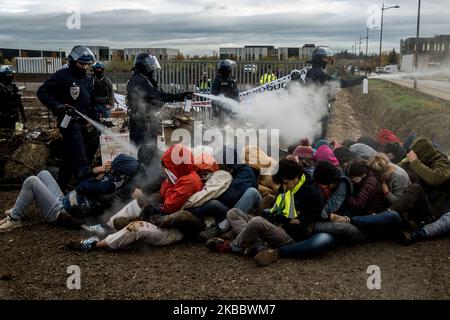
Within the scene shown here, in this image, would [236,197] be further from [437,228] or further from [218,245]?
[437,228]

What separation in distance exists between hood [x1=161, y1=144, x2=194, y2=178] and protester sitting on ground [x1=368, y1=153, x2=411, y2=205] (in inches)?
83.6

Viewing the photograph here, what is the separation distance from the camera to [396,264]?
17.5ft

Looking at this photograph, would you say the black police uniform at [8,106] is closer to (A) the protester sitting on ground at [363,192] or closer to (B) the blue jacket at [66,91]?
(B) the blue jacket at [66,91]

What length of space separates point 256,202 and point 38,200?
2.79m

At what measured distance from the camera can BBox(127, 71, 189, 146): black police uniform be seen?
8.09 metres

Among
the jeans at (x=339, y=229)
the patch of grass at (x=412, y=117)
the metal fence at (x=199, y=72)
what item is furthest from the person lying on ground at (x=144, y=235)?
the metal fence at (x=199, y=72)

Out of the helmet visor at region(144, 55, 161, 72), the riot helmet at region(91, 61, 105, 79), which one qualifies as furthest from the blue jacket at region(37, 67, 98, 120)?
the riot helmet at region(91, 61, 105, 79)

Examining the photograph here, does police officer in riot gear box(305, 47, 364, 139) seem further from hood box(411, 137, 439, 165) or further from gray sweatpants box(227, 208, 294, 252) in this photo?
gray sweatpants box(227, 208, 294, 252)

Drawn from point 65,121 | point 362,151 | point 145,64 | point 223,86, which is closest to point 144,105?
point 145,64

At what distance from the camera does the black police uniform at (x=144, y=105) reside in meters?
8.09

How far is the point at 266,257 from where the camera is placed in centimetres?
532
